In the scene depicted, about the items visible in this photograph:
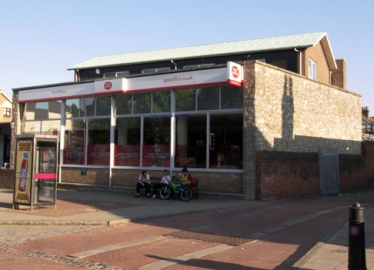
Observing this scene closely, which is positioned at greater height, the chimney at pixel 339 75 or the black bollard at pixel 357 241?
the chimney at pixel 339 75

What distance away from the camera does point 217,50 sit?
101ft

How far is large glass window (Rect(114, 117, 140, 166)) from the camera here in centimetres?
2164

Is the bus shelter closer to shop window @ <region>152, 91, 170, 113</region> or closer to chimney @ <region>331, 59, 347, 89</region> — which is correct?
shop window @ <region>152, 91, 170, 113</region>

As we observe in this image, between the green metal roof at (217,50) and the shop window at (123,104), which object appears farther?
the green metal roof at (217,50)

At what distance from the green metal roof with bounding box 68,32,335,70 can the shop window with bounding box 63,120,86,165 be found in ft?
31.1

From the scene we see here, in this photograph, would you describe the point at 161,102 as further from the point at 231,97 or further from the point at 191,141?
the point at 231,97

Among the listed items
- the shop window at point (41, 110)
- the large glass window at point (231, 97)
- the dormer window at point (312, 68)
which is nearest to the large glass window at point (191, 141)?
the large glass window at point (231, 97)

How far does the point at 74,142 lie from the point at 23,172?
9117 millimetres

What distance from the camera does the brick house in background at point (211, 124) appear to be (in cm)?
1859

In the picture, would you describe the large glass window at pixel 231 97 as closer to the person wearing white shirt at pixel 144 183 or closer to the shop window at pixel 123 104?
the person wearing white shirt at pixel 144 183

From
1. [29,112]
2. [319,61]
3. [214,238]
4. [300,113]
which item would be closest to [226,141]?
[300,113]

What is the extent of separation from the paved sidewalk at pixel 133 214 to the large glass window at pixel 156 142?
A: 2.03m

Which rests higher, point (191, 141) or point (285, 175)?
point (191, 141)

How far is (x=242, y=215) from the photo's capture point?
556 inches
